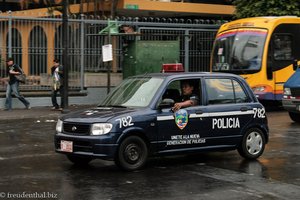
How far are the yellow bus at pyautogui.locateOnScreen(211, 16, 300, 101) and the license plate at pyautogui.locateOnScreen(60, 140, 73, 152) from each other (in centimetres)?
1211

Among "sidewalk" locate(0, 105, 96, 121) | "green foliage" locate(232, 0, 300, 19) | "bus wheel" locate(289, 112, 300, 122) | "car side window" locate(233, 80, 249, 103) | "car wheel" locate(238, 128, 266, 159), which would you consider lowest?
"sidewalk" locate(0, 105, 96, 121)

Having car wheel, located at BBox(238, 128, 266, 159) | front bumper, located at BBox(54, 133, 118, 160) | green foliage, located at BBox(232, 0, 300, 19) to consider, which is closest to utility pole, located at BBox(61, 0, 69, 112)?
car wheel, located at BBox(238, 128, 266, 159)

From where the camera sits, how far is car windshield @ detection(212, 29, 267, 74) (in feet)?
65.2

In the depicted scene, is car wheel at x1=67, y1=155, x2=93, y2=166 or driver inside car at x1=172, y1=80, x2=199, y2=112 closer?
car wheel at x1=67, y1=155, x2=93, y2=166

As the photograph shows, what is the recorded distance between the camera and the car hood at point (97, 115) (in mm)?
8562

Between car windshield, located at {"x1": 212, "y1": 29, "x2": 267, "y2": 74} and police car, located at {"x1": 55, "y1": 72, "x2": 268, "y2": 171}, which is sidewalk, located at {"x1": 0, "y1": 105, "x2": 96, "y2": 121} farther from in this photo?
police car, located at {"x1": 55, "y1": 72, "x2": 268, "y2": 171}

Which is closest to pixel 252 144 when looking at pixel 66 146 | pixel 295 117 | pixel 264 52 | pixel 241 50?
pixel 66 146

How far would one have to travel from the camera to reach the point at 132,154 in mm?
8781

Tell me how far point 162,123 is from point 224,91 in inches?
61.5

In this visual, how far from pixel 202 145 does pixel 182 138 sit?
1.57 ft

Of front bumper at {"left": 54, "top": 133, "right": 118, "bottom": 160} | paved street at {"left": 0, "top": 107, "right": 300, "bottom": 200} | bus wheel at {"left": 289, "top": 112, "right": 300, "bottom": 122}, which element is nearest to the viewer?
paved street at {"left": 0, "top": 107, "right": 300, "bottom": 200}

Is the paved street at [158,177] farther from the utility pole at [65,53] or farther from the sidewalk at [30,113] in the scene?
the utility pole at [65,53]

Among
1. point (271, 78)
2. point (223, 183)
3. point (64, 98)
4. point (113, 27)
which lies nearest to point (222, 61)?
point (271, 78)

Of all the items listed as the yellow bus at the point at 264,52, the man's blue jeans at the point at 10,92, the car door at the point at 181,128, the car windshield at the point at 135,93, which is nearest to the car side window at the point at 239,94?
the car door at the point at 181,128
